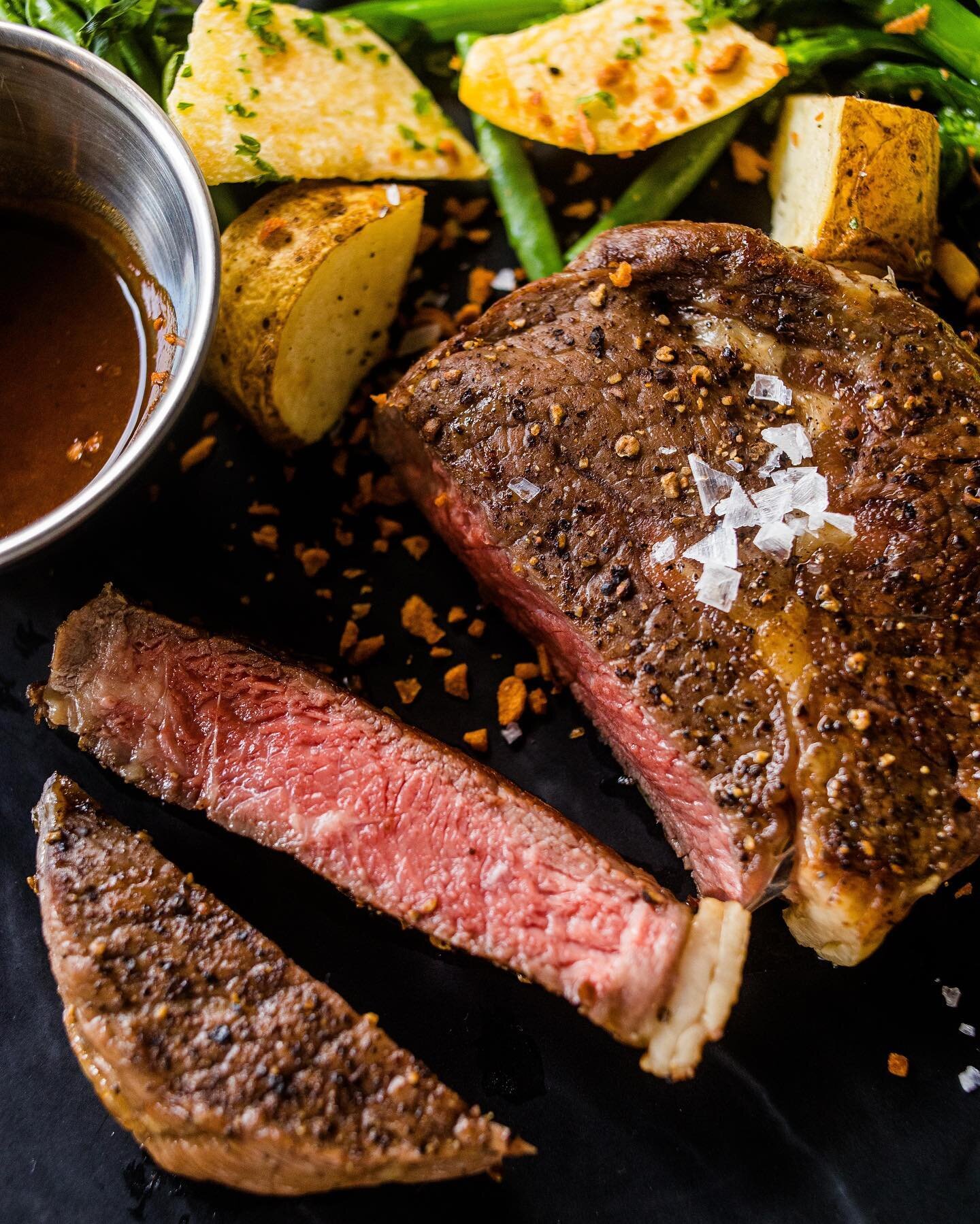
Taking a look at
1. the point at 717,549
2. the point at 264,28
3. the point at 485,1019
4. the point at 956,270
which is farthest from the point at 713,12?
the point at 485,1019

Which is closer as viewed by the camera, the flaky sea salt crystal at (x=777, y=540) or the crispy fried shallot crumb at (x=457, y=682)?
the flaky sea salt crystal at (x=777, y=540)

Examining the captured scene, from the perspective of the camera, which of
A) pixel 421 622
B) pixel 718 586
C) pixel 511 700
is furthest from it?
pixel 421 622

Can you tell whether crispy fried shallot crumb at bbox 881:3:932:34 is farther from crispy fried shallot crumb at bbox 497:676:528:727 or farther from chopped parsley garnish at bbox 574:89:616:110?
crispy fried shallot crumb at bbox 497:676:528:727

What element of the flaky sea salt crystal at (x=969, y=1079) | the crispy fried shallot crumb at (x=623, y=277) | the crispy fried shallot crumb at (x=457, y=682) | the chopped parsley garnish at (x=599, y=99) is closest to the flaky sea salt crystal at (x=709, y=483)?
the crispy fried shallot crumb at (x=623, y=277)

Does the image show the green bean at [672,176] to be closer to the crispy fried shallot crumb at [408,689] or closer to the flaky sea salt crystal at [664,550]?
the flaky sea salt crystal at [664,550]

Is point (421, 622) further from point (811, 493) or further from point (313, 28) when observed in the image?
point (313, 28)

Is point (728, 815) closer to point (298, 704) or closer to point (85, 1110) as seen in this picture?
point (298, 704)
